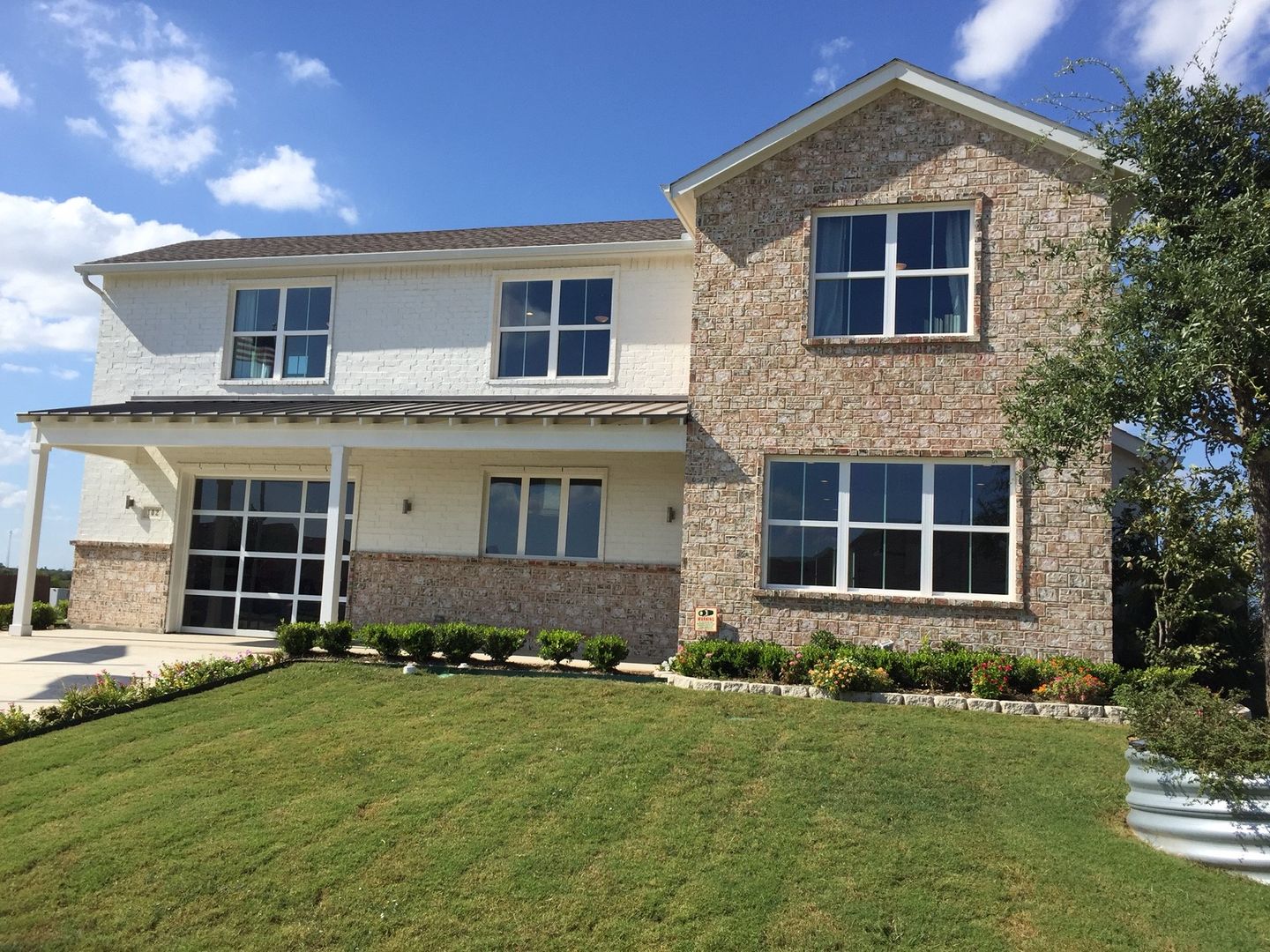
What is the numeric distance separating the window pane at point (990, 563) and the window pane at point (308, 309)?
1183cm

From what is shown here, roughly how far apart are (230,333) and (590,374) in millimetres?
7142

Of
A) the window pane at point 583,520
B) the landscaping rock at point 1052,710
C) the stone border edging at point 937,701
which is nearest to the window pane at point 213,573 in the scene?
the window pane at point 583,520

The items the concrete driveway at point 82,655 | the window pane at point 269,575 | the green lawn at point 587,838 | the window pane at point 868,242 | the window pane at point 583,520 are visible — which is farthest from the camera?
the window pane at point 269,575

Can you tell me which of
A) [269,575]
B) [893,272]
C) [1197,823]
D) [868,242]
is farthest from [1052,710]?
[269,575]

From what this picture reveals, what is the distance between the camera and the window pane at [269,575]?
1791 cm

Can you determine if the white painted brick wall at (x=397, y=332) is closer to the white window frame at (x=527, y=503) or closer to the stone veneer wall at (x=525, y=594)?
the white window frame at (x=527, y=503)

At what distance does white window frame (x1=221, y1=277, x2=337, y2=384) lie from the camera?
17781 mm

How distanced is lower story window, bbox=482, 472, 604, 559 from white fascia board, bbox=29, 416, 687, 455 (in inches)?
73.6

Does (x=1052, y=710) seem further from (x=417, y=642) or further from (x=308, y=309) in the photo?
(x=308, y=309)

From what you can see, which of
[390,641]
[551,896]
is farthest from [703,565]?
[551,896]

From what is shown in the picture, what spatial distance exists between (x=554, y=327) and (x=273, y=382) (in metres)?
5.48

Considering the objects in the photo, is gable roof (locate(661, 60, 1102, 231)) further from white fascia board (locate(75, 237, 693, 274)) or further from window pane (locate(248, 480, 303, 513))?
window pane (locate(248, 480, 303, 513))

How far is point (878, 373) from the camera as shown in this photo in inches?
518

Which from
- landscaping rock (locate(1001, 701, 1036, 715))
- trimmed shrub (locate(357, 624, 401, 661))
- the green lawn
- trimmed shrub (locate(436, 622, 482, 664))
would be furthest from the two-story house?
the green lawn
